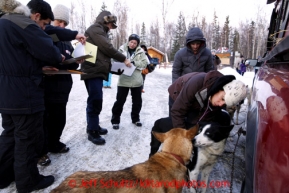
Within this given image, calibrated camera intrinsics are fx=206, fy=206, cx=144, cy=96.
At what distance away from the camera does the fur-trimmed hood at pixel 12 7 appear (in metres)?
1.85

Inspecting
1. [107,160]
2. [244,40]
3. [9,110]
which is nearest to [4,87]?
[9,110]

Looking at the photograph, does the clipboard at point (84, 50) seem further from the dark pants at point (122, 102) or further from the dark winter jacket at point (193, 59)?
the dark winter jacket at point (193, 59)

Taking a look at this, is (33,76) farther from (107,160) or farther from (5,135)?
(107,160)

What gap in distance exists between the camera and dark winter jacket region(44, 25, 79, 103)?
2.66 metres

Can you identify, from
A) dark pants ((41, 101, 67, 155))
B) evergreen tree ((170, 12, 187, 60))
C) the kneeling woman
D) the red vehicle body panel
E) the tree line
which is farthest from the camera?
evergreen tree ((170, 12, 187, 60))

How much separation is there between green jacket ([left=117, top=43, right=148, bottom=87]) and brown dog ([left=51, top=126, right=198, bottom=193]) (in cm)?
218

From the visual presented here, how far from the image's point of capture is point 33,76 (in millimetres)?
2016

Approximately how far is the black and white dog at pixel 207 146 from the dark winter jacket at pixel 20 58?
1.75m

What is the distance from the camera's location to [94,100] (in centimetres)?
331

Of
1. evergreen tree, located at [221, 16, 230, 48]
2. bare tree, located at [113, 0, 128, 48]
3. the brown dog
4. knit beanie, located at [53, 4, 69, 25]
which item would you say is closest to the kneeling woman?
the brown dog

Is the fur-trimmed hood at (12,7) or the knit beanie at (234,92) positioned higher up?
the fur-trimmed hood at (12,7)

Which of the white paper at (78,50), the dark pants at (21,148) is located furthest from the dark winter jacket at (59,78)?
the dark pants at (21,148)

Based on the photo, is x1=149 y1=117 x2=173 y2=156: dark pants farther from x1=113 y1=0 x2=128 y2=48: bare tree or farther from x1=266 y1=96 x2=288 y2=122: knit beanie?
x1=113 y1=0 x2=128 y2=48: bare tree

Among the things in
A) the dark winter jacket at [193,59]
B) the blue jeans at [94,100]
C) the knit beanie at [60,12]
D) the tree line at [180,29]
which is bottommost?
the blue jeans at [94,100]
